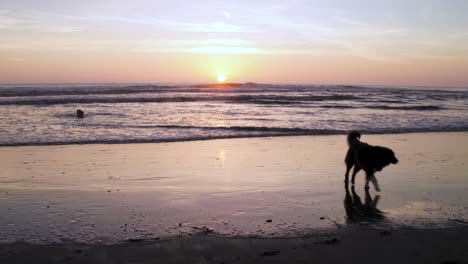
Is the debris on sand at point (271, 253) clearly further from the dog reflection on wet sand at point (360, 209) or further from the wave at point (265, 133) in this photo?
the wave at point (265, 133)

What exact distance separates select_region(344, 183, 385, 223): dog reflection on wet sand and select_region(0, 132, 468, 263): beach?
17 mm

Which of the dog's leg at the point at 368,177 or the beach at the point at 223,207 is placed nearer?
the beach at the point at 223,207

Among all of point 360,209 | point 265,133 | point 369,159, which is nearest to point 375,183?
point 369,159

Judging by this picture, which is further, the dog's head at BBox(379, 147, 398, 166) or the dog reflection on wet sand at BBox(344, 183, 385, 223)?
the dog's head at BBox(379, 147, 398, 166)

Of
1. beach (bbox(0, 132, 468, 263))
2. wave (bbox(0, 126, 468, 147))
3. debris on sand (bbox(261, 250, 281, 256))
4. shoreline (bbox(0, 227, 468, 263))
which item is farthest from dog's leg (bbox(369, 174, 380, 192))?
wave (bbox(0, 126, 468, 147))

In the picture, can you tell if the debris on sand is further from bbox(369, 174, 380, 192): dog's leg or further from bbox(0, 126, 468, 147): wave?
bbox(0, 126, 468, 147): wave

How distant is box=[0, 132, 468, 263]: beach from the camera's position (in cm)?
426

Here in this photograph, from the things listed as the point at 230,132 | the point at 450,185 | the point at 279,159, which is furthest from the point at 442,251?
the point at 230,132

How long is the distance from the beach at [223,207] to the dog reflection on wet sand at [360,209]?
0.02 metres

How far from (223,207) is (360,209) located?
199 centimetres

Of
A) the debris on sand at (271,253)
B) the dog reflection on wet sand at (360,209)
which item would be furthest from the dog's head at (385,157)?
the debris on sand at (271,253)

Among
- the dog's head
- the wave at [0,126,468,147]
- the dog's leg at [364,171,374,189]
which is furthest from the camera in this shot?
the wave at [0,126,468,147]

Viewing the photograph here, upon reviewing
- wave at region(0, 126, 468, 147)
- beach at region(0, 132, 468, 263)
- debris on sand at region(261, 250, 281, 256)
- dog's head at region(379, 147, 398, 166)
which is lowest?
debris on sand at region(261, 250, 281, 256)

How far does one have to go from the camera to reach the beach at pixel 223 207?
14.0 ft
